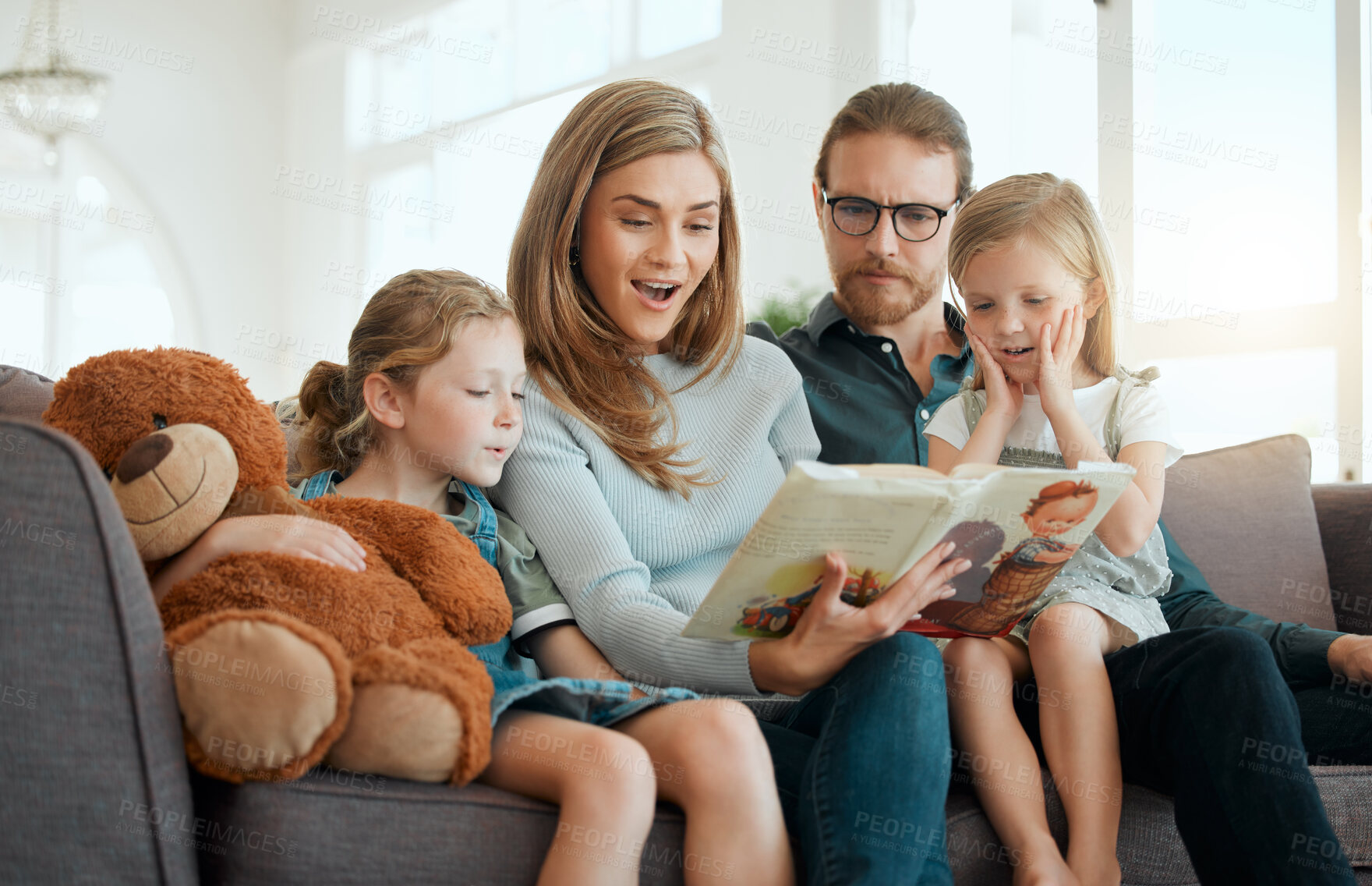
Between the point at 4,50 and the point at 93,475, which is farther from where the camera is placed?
the point at 4,50

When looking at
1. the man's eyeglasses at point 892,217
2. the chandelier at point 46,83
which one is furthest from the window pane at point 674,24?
the man's eyeglasses at point 892,217

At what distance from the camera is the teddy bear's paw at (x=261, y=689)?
81cm

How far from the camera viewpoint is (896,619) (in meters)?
1.03

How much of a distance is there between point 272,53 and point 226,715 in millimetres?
6837

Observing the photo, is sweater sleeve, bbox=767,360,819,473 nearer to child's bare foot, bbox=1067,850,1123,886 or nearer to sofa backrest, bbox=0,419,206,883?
child's bare foot, bbox=1067,850,1123,886

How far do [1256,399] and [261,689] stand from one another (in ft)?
11.9

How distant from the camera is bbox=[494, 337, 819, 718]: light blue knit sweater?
1.16 metres

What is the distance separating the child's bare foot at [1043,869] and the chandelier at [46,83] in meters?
5.64

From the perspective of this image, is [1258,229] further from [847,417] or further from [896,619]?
[896,619]

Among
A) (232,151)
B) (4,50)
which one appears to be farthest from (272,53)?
(4,50)

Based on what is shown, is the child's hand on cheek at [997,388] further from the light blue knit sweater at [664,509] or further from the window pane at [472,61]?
the window pane at [472,61]

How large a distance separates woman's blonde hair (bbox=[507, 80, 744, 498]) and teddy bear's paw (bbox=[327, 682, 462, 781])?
556 mm

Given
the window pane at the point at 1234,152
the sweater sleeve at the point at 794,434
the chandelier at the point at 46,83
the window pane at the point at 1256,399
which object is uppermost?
the chandelier at the point at 46,83

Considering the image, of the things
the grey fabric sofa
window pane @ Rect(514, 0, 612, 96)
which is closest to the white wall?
window pane @ Rect(514, 0, 612, 96)
